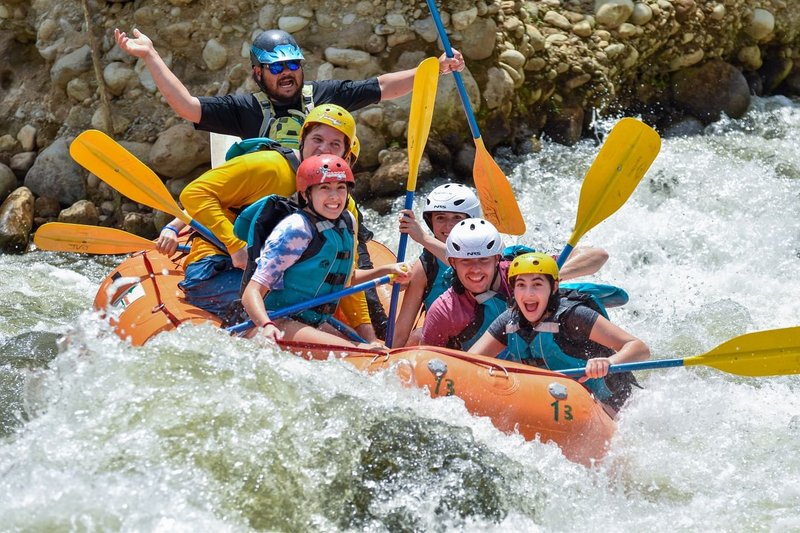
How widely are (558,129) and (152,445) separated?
5260 millimetres

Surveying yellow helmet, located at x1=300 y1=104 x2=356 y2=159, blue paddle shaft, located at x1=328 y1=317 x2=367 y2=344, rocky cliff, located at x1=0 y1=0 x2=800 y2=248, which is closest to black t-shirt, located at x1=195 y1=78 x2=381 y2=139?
yellow helmet, located at x1=300 y1=104 x2=356 y2=159

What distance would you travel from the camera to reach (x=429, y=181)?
7.52 meters

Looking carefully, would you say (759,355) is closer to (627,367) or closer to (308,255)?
(627,367)

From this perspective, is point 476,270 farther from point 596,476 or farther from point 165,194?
point 165,194

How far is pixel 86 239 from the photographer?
5.63 metres

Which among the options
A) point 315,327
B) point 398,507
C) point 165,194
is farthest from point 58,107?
point 398,507

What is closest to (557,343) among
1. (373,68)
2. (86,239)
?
(86,239)

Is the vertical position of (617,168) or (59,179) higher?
(617,168)

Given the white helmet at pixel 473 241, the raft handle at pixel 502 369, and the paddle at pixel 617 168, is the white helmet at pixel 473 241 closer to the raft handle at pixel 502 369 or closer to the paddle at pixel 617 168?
the raft handle at pixel 502 369

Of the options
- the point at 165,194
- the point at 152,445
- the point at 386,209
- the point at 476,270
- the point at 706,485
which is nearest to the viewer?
the point at 152,445

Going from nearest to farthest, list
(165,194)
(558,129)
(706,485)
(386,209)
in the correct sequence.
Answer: (706,485), (165,194), (386,209), (558,129)

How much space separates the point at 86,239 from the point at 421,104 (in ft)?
6.36

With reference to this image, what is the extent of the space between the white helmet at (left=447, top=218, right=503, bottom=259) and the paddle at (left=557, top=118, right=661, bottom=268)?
2.77 ft

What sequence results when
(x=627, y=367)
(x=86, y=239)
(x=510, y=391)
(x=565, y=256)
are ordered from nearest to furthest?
(x=510, y=391) < (x=627, y=367) < (x=565, y=256) < (x=86, y=239)
